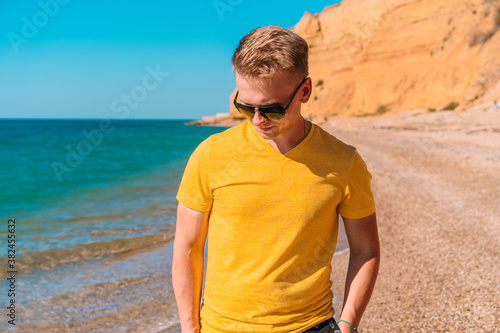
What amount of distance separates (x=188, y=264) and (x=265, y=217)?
1.26 ft

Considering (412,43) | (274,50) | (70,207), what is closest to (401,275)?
(274,50)

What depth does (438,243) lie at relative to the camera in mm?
6184

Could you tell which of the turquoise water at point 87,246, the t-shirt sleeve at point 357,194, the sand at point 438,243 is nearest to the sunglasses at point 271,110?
the t-shirt sleeve at point 357,194

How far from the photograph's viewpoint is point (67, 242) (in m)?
8.34

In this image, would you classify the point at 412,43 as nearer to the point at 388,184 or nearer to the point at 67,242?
the point at 388,184

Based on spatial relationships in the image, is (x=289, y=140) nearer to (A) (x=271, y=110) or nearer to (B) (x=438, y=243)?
(A) (x=271, y=110)

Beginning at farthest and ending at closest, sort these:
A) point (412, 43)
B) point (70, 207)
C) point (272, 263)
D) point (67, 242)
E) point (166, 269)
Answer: point (412, 43), point (70, 207), point (67, 242), point (166, 269), point (272, 263)

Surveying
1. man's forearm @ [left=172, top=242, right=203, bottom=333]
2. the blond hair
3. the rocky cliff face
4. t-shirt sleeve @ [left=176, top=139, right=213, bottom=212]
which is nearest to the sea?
man's forearm @ [left=172, top=242, right=203, bottom=333]

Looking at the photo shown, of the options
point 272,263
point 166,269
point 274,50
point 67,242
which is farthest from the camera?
point 67,242

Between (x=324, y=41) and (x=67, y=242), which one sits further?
(x=324, y=41)

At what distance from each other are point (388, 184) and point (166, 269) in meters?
7.54

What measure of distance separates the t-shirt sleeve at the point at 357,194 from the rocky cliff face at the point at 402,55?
2676 cm

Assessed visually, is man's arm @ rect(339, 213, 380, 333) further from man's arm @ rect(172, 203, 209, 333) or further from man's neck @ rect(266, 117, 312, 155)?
man's arm @ rect(172, 203, 209, 333)

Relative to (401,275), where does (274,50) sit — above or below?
above
